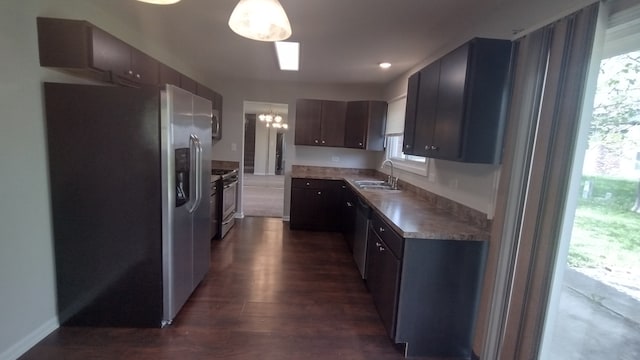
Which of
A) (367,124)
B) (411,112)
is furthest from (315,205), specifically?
(411,112)

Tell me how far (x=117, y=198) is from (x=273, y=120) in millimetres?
7675

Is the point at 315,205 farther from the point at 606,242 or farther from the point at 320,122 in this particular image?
the point at 606,242

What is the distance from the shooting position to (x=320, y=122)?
4.82m

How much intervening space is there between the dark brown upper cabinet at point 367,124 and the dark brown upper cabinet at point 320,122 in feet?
0.54

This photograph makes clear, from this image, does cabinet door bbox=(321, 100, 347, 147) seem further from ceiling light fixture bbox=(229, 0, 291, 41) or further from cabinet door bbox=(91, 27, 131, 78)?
ceiling light fixture bbox=(229, 0, 291, 41)

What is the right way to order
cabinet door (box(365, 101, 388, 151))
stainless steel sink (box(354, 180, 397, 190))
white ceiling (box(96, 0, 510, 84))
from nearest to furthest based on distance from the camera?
white ceiling (box(96, 0, 510, 84))
stainless steel sink (box(354, 180, 397, 190))
cabinet door (box(365, 101, 388, 151))

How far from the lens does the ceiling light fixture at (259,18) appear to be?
4.22 feet

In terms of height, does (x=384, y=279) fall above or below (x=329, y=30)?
below

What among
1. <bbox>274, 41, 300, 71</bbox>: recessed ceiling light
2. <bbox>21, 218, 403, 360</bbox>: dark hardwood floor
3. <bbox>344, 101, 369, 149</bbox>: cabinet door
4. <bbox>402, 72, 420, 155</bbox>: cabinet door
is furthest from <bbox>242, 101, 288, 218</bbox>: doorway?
<bbox>402, 72, 420, 155</bbox>: cabinet door

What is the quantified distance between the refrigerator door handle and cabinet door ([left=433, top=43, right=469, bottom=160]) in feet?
6.18

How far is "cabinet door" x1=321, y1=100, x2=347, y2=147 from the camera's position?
4.79 metres

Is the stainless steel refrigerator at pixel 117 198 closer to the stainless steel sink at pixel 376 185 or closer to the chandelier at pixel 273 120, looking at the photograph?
the stainless steel sink at pixel 376 185

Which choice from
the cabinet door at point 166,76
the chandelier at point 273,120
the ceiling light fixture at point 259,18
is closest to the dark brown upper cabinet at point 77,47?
the cabinet door at point 166,76

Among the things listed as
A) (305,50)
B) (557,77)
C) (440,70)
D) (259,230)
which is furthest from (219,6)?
(259,230)
